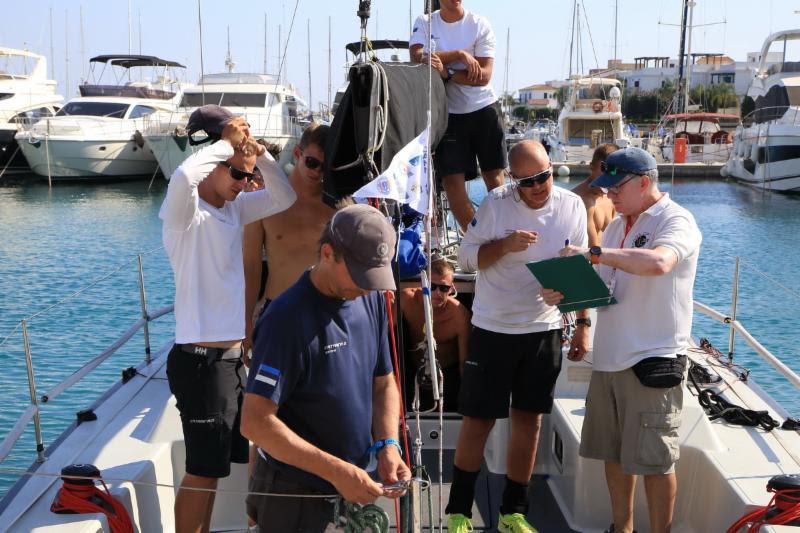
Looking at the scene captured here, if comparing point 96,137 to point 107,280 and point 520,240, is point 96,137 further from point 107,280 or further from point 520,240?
point 520,240

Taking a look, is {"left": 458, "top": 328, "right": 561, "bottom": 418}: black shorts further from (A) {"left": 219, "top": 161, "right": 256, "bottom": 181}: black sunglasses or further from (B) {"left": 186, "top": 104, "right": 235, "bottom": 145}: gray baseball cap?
(B) {"left": 186, "top": 104, "right": 235, "bottom": 145}: gray baseball cap

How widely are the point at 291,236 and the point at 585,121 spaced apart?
110 feet

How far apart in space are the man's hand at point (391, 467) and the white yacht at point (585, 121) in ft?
103

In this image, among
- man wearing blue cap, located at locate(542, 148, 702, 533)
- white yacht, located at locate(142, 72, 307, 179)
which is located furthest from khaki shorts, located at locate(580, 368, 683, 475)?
white yacht, located at locate(142, 72, 307, 179)

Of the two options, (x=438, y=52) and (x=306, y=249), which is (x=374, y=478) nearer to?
(x=306, y=249)

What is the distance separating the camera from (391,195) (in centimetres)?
274

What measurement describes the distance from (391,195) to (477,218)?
35.3 inches

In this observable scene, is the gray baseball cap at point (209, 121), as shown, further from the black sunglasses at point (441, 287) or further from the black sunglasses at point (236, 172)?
the black sunglasses at point (441, 287)

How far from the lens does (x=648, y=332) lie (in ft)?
10.3

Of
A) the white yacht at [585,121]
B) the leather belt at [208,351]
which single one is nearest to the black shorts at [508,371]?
the leather belt at [208,351]

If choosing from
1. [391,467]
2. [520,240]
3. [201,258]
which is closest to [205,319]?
[201,258]

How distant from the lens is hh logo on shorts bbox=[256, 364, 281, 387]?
7.08 feet

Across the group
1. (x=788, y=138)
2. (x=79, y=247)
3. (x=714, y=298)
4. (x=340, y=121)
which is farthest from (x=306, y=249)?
(x=788, y=138)

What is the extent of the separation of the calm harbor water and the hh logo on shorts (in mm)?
2180
